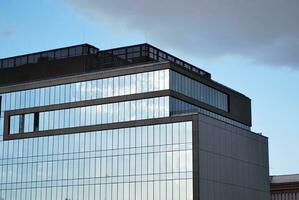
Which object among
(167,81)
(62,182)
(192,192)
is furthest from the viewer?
(62,182)

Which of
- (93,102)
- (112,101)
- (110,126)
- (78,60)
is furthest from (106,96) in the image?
(78,60)

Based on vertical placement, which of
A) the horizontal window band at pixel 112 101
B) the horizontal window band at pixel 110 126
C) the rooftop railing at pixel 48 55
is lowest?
the horizontal window band at pixel 110 126

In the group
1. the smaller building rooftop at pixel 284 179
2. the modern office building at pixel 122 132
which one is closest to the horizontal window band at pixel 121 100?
the modern office building at pixel 122 132

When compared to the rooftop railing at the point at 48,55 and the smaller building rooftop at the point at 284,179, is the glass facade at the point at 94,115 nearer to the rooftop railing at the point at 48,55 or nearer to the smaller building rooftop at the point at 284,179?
the rooftop railing at the point at 48,55

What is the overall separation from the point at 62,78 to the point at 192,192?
2915 centimetres

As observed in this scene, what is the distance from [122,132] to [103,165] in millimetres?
5460

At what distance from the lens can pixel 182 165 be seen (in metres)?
89.9

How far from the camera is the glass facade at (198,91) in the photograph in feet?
316

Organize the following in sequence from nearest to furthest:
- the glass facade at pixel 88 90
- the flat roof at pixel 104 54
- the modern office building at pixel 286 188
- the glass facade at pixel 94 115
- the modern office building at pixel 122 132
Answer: the modern office building at pixel 122 132 → the glass facade at pixel 94 115 → the glass facade at pixel 88 90 → the flat roof at pixel 104 54 → the modern office building at pixel 286 188

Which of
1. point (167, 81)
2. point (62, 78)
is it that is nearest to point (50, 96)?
point (62, 78)

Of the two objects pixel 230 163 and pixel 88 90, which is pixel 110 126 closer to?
pixel 88 90

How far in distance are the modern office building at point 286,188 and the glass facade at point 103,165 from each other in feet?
161

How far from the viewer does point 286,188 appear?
133750mm

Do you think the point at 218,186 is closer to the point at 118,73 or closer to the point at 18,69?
the point at 118,73
